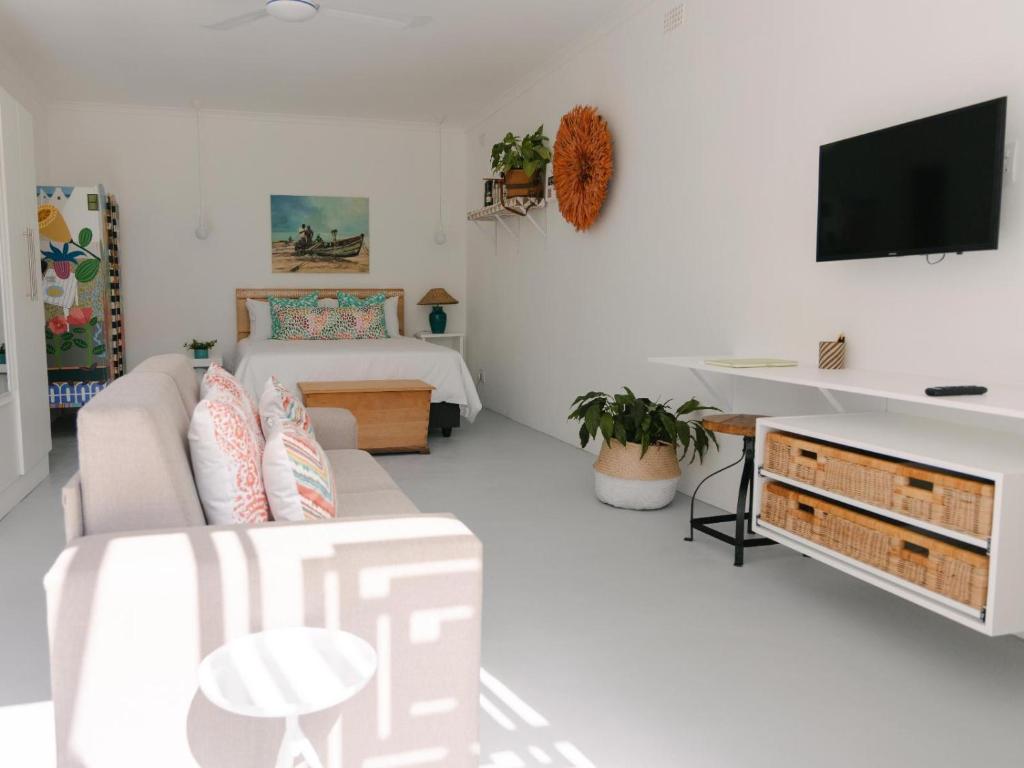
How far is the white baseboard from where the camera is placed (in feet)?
12.4

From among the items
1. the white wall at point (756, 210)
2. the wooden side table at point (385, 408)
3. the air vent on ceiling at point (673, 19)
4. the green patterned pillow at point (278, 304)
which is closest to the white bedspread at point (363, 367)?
the wooden side table at point (385, 408)

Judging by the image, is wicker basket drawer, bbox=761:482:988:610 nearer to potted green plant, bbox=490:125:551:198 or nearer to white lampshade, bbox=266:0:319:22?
white lampshade, bbox=266:0:319:22

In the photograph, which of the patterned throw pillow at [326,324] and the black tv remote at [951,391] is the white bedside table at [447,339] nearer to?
the patterned throw pillow at [326,324]

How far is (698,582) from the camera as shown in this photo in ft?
9.71

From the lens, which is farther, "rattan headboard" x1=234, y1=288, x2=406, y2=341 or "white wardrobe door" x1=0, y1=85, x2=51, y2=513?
"rattan headboard" x1=234, y1=288, x2=406, y2=341

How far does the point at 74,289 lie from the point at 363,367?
2170 millimetres

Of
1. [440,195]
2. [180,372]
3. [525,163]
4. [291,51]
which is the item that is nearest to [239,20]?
[291,51]

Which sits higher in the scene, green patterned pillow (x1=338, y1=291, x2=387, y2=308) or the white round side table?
green patterned pillow (x1=338, y1=291, x2=387, y2=308)

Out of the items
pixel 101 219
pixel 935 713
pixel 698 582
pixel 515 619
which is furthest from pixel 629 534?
pixel 101 219

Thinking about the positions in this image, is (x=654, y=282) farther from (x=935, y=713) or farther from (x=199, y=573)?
(x=199, y=573)

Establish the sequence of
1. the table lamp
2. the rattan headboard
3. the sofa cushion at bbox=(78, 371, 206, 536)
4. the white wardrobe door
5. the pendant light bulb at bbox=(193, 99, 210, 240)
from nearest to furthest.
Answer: the sofa cushion at bbox=(78, 371, 206, 536), the white wardrobe door, the pendant light bulb at bbox=(193, 99, 210, 240), the rattan headboard, the table lamp

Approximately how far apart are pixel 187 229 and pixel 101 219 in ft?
3.71

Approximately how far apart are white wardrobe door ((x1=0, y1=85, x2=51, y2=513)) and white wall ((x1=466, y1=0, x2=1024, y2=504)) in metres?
3.12

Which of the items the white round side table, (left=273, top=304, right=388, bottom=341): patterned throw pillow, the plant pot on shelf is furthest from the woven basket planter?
(left=273, top=304, right=388, bottom=341): patterned throw pillow
